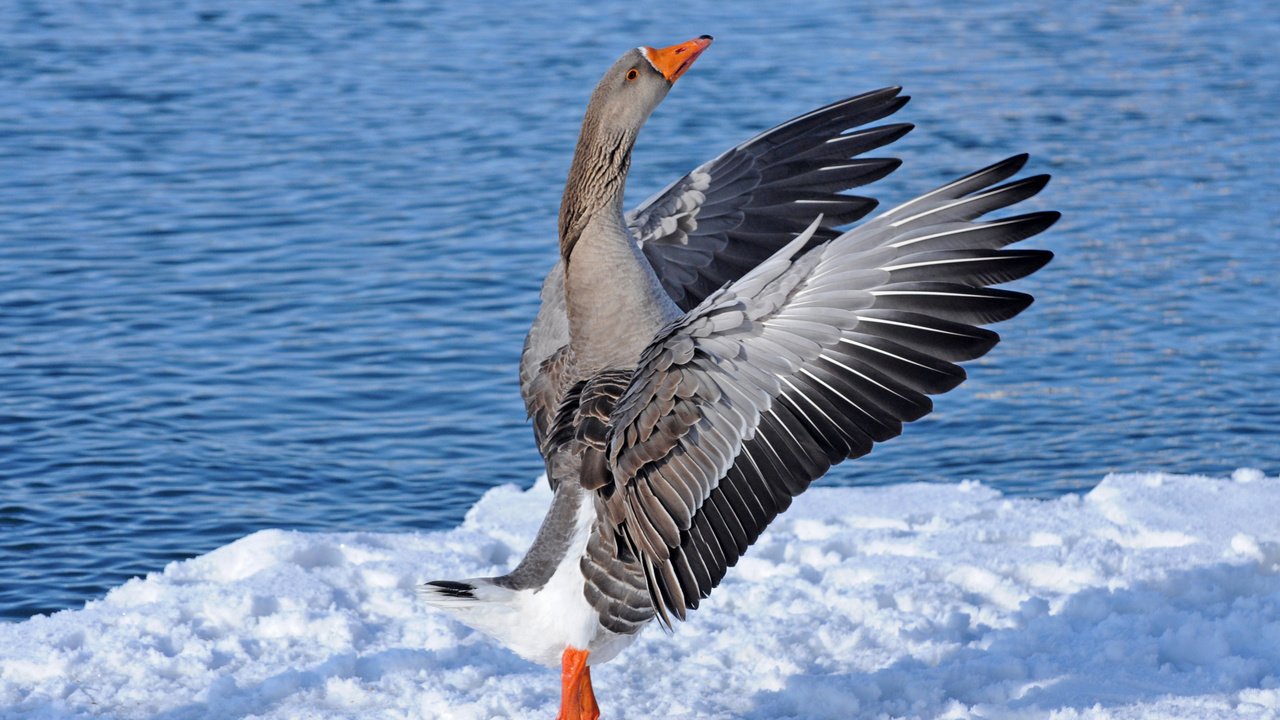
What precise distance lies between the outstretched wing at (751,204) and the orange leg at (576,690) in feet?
5.60

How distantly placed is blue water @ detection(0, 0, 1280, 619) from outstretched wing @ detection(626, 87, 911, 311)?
118 inches

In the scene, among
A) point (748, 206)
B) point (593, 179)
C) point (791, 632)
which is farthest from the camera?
point (748, 206)

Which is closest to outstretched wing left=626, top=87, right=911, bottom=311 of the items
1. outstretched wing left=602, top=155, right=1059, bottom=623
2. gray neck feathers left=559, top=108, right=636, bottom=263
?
gray neck feathers left=559, top=108, right=636, bottom=263

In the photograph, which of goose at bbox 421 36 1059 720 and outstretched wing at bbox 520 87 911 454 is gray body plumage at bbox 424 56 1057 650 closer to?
goose at bbox 421 36 1059 720

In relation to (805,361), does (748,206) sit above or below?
below

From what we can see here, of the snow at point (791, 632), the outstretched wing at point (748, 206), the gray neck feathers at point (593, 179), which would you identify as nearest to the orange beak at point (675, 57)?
the gray neck feathers at point (593, 179)

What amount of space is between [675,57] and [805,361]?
1.58 metres

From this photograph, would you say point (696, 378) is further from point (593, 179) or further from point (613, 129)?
point (613, 129)

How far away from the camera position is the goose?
5.20 meters

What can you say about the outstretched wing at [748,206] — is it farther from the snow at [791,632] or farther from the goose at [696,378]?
the snow at [791,632]

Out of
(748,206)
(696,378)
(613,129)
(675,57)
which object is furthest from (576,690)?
(748,206)

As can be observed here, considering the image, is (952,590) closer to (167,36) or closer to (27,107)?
(27,107)

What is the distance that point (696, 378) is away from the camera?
211 inches

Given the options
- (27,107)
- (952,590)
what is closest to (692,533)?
(952,590)
